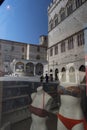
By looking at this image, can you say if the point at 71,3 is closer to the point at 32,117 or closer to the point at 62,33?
the point at 62,33

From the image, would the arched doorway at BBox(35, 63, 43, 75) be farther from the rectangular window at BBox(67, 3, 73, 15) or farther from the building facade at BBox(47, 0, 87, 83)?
the rectangular window at BBox(67, 3, 73, 15)

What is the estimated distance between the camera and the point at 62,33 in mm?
902

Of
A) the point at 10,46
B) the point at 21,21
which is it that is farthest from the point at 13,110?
the point at 21,21

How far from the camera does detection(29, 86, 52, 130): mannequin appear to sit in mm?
914

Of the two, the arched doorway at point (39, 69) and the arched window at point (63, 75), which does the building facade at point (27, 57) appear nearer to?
the arched doorway at point (39, 69)

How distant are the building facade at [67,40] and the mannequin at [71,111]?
58mm

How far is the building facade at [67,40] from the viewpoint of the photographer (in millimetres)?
778

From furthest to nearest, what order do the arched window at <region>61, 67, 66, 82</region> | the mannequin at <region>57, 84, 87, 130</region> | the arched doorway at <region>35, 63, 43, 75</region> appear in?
the arched doorway at <region>35, 63, 43, 75</region> → the arched window at <region>61, 67, 66, 82</region> → the mannequin at <region>57, 84, 87, 130</region>

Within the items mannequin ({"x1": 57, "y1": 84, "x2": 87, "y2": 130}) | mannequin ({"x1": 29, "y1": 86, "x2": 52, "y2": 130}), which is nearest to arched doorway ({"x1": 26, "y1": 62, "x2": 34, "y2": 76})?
mannequin ({"x1": 29, "y1": 86, "x2": 52, "y2": 130})

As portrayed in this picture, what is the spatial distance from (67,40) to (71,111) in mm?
373

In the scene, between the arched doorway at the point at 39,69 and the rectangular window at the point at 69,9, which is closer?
the rectangular window at the point at 69,9

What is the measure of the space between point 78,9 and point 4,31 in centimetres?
69

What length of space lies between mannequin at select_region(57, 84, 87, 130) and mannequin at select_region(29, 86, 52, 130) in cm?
11

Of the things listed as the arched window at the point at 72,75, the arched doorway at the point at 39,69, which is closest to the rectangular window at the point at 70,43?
the arched window at the point at 72,75
